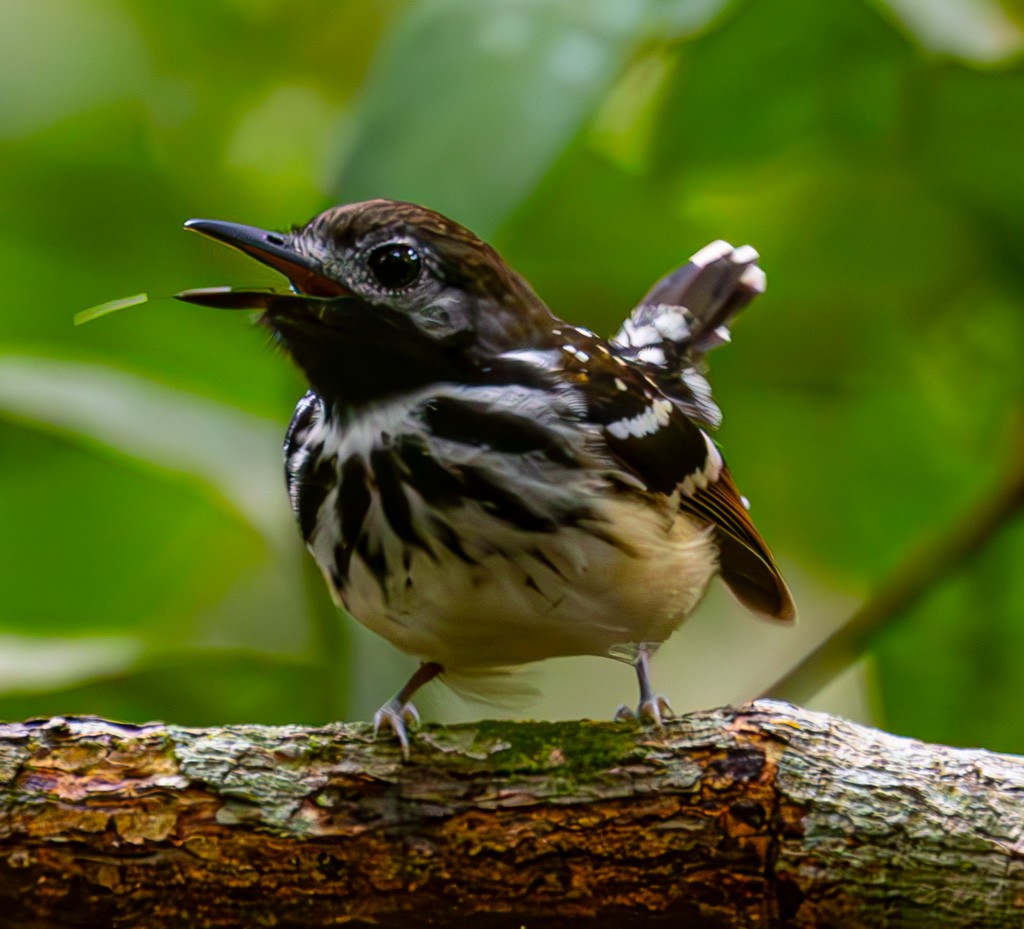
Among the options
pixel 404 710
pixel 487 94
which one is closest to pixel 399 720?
pixel 404 710

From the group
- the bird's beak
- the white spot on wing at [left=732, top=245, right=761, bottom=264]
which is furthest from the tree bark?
the white spot on wing at [left=732, top=245, right=761, bottom=264]

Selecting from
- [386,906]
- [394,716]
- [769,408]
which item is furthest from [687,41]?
[386,906]

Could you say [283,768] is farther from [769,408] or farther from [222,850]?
[769,408]

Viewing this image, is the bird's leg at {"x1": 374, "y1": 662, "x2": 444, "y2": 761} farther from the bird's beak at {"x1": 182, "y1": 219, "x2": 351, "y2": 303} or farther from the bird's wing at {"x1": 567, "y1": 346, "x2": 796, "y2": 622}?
the bird's beak at {"x1": 182, "y1": 219, "x2": 351, "y2": 303}

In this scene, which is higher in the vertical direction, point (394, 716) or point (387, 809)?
point (394, 716)

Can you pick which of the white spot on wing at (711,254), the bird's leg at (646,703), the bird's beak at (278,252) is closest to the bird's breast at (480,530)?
the bird's leg at (646,703)

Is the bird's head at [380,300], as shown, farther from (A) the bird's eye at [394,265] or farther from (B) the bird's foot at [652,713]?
(B) the bird's foot at [652,713]

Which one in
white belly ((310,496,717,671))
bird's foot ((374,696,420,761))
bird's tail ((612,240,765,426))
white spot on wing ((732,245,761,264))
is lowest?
bird's foot ((374,696,420,761))
